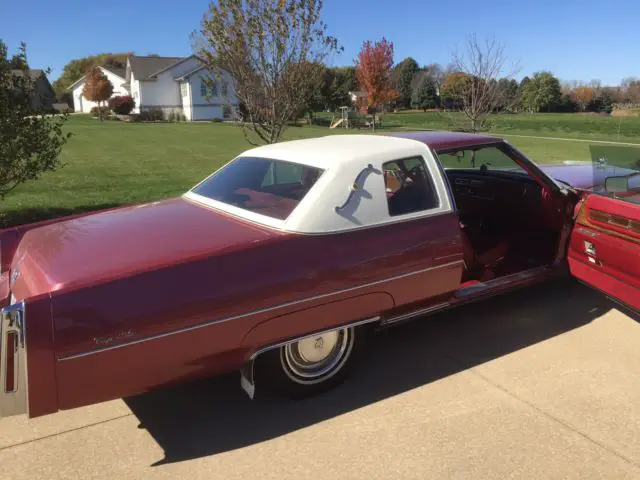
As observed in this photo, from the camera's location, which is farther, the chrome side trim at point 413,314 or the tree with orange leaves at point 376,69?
the tree with orange leaves at point 376,69

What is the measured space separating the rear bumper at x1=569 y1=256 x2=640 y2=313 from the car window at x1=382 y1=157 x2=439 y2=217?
1.44 metres

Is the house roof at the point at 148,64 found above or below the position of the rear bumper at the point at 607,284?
above

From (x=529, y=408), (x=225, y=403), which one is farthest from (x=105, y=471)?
(x=529, y=408)

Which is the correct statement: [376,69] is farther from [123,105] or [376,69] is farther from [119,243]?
[119,243]

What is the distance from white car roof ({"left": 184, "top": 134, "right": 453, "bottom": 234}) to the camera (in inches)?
131

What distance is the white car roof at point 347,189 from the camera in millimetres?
3322

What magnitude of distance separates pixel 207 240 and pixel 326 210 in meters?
0.71

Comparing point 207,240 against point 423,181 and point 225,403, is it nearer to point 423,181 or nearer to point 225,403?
point 225,403

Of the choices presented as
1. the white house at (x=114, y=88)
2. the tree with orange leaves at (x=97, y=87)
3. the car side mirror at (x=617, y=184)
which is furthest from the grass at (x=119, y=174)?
the white house at (x=114, y=88)

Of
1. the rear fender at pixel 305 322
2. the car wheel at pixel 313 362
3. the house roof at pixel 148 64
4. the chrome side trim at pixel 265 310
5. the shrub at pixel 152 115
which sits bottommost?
the car wheel at pixel 313 362

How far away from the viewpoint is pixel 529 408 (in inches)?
131

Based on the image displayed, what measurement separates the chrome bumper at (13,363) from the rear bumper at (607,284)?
12.2 feet

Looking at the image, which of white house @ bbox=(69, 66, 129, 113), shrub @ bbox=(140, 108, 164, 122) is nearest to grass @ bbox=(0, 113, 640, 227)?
shrub @ bbox=(140, 108, 164, 122)

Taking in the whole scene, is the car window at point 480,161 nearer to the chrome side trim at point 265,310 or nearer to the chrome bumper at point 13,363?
the chrome side trim at point 265,310
